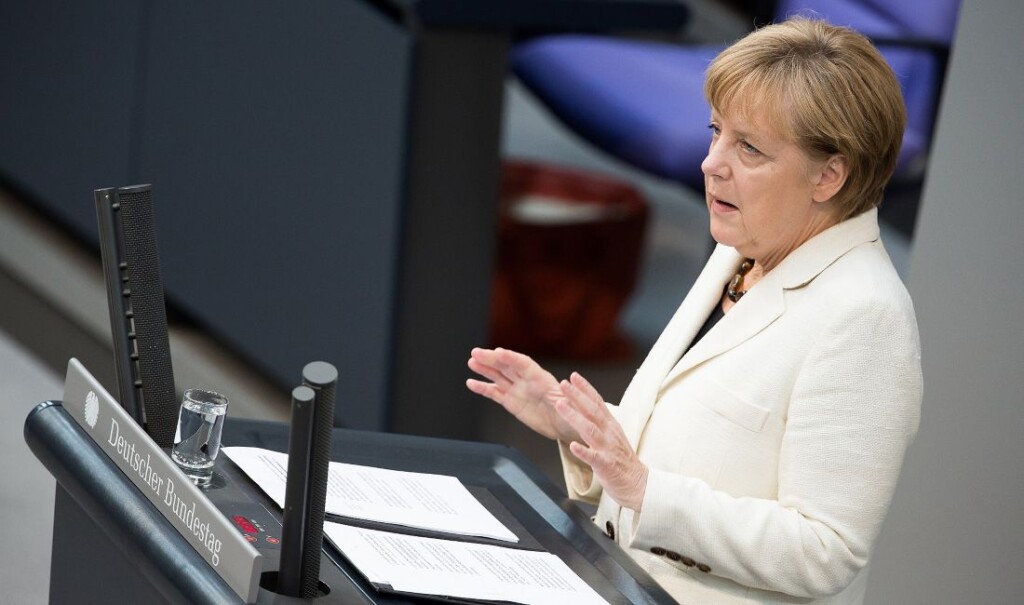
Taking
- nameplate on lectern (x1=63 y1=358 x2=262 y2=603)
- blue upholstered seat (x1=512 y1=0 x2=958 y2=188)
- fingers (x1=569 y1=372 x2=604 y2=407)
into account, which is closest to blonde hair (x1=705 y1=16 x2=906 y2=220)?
fingers (x1=569 y1=372 x2=604 y2=407)

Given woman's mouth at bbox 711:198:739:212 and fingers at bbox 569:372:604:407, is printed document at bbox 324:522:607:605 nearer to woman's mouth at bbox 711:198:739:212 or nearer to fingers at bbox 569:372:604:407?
fingers at bbox 569:372:604:407

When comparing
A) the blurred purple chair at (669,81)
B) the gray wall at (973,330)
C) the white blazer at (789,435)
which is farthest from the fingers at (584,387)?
the blurred purple chair at (669,81)

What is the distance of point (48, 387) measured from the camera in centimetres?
447

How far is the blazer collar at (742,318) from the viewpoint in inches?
80.3

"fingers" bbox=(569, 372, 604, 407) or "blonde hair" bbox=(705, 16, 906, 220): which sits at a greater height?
"blonde hair" bbox=(705, 16, 906, 220)

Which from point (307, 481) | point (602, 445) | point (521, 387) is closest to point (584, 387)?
point (602, 445)

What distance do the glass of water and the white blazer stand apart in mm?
573

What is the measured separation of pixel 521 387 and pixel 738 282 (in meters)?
0.39

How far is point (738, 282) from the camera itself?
225cm

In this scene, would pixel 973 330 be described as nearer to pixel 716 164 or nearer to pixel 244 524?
pixel 716 164

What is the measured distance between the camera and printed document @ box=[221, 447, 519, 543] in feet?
6.02

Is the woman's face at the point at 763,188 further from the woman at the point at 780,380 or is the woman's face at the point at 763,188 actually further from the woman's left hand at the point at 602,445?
the woman's left hand at the point at 602,445

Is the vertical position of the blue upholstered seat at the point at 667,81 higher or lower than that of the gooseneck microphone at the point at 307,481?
higher

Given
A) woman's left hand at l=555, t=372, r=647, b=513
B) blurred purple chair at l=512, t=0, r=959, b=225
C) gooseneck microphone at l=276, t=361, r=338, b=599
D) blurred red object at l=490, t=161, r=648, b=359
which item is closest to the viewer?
gooseneck microphone at l=276, t=361, r=338, b=599
